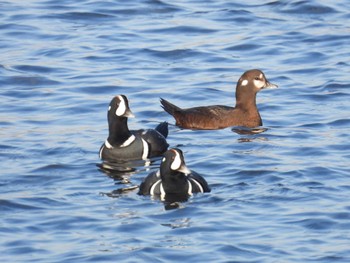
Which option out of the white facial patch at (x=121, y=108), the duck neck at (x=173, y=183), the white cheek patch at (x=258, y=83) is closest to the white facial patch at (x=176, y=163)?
the duck neck at (x=173, y=183)

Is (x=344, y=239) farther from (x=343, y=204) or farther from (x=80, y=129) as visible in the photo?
(x=80, y=129)

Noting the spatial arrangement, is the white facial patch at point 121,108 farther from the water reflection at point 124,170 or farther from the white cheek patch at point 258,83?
the white cheek patch at point 258,83

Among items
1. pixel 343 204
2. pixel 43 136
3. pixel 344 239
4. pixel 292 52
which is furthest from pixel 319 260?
pixel 292 52

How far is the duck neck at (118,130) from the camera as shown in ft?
58.1

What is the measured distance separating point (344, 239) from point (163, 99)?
643 cm

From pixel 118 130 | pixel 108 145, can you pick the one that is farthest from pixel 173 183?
pixel 118 130

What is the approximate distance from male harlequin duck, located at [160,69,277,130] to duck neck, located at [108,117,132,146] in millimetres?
1534

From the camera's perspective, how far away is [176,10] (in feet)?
87.2

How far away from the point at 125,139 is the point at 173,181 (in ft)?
7.83

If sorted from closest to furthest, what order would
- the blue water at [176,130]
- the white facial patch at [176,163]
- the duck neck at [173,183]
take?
the blue water at [176,130], the white facial patch at [176,163], the duck neck at [173,183]

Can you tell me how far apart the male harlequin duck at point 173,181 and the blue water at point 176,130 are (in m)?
0.17

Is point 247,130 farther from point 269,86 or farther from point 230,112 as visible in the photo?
point 269,86

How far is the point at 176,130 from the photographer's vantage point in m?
19.3

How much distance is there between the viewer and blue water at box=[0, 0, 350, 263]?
46.0ft
